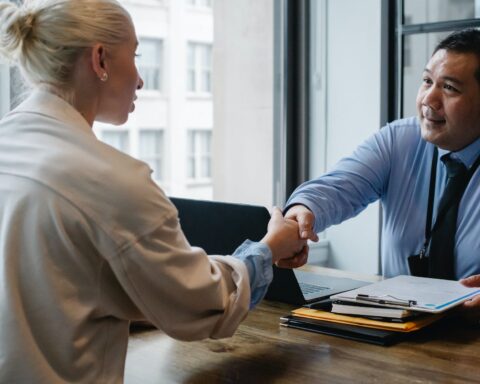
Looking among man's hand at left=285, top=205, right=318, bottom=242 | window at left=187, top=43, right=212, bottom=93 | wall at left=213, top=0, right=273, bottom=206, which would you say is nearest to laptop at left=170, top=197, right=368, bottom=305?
man's hand at left=285, top=205, right=318, bottom=242

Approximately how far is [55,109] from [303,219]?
35.8 inches

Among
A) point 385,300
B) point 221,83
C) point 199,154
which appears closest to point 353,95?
point 221,83

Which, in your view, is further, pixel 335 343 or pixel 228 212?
pixel 228 212

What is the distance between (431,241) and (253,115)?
6.83ft

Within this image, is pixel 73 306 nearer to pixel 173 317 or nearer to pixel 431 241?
pixel 173 317

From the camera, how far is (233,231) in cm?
177

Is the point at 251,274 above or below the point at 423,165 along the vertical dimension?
below

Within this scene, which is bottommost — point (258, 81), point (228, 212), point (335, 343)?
point (335, 343)

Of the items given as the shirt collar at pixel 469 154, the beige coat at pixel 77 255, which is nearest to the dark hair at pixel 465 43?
the shirt collar at pixel 469 154

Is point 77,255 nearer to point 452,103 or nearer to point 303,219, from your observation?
point 303,219

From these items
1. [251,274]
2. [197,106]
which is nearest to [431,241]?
[251,274]

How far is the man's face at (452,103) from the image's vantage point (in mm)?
2186

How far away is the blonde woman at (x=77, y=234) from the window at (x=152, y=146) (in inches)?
123

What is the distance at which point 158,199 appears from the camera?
1173 millimetres
